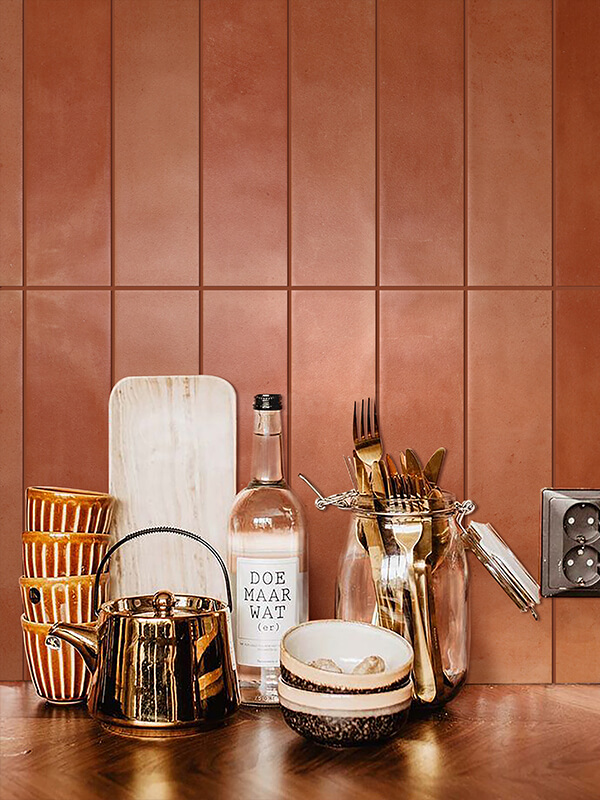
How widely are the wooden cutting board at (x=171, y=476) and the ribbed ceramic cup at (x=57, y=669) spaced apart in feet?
0.40

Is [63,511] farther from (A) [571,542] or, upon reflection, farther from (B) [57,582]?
(A) [571,542]

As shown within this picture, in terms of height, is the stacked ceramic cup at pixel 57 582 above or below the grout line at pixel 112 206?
below

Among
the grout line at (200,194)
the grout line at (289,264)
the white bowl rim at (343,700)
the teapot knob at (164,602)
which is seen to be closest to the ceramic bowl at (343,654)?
the white bowl rim at (343,700)

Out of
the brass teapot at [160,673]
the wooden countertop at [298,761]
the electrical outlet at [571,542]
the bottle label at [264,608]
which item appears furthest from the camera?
the electrical outlet at [571,542]

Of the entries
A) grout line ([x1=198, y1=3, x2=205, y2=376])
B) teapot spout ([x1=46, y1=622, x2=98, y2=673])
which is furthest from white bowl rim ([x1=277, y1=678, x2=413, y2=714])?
grout line ([x1=198, y1=3, x2=205, y2=376])

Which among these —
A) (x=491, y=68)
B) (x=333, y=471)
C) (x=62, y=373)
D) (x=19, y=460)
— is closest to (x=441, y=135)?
(x=491, y=68)

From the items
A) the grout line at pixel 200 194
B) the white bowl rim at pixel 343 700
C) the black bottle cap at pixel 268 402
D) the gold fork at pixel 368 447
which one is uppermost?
the grout line at pixel 200 194

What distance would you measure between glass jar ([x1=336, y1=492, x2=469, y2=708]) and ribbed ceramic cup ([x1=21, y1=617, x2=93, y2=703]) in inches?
12.1

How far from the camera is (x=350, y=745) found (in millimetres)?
888

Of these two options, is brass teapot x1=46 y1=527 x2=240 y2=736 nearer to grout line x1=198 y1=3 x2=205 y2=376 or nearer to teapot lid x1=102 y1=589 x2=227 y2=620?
teapot lid x1=102 y1=589 x2=227 y2=620

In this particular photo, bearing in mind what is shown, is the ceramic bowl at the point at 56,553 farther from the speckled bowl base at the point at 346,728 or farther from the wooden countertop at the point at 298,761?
the speckled bowl base at the point at 346,728

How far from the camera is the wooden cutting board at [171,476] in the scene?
3.73 ft

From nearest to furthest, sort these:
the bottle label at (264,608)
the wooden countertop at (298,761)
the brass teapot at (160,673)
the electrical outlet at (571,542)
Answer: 1. the wooden countertop at (298,761)
2. the brass teapot at (160,673)
3. the bottle label at (264,608)
4. the electrical outlet at (571,542)

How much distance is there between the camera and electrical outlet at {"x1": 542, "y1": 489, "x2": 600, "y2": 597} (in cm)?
114
